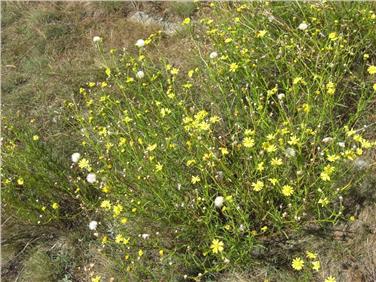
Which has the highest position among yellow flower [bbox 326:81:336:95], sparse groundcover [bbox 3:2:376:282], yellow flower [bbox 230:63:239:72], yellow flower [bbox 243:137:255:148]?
yellow flower [bbox 230:63:239:72]

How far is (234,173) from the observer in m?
2.82

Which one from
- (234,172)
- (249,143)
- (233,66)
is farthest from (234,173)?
(233,66)

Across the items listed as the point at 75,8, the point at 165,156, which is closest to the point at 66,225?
the point at 165,156

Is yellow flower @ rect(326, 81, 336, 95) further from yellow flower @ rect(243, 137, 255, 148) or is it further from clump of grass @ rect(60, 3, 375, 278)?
yellow flower @ rect(243, 137, 255, 148)

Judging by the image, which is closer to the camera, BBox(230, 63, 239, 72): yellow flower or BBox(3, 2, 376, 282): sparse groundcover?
Result: BBox(3, 2, 376, 282): sparse groundcover

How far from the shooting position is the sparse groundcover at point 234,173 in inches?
100.0

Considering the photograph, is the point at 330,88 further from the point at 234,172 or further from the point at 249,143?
the point at 234,172

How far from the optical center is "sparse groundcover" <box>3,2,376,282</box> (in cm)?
254

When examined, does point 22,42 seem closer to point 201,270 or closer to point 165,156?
point 165,156

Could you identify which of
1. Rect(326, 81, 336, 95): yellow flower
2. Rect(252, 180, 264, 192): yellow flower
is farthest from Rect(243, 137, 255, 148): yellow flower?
Rect(326, 81, 336, 95): yellow flower

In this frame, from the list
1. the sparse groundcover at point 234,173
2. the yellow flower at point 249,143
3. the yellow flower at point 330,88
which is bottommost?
the sparse groundcover at point 234,173

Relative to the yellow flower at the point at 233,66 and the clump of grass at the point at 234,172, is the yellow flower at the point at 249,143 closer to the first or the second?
the clump of grass at the point at 234,172

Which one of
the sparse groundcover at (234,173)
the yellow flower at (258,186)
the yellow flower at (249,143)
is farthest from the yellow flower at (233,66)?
the yellow flower at (258,186)

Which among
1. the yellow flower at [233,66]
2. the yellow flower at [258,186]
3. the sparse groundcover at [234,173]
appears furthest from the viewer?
the yellow flower at [233,66]
